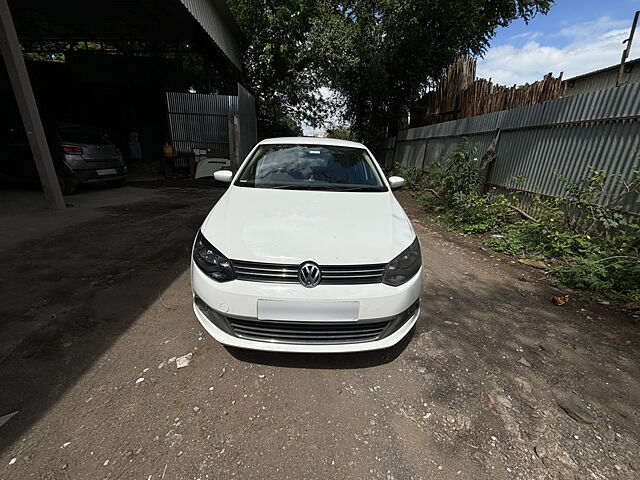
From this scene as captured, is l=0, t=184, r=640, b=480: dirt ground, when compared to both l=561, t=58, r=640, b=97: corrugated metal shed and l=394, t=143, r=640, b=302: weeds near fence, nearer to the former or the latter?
l=394, t=143, r=640, b=302: weeds near fence

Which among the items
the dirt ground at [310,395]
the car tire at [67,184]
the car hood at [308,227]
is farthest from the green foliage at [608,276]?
the car tire at [67,184]

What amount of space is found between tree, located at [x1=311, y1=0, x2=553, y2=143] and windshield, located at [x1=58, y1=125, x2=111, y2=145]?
27.2 ft

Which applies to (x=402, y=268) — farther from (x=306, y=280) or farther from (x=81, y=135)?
(x=81, y=135)

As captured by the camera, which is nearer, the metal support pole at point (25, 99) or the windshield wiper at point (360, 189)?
the windshield wiper at point (360, 189)

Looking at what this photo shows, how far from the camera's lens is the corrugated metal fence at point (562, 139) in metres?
3.71

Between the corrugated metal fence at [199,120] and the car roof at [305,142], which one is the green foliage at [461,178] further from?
the corrugated metal fence at [199,120]

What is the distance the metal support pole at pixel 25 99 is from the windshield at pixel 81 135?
1416 mm

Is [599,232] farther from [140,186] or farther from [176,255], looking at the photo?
[140,186]

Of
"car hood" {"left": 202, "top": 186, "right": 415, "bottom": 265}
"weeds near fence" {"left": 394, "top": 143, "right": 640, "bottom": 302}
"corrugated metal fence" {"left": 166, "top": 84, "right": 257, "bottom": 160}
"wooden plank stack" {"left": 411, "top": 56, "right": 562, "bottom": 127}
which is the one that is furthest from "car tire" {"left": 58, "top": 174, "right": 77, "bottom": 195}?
"wooden plank stack" {"left": 411, "top": 56, "right": 562, "bottom": 127}

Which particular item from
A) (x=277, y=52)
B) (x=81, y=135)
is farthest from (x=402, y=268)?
(x=277, y=52)

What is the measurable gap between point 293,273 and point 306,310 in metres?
0.22

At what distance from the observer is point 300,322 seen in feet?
5.52

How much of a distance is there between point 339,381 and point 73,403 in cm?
155

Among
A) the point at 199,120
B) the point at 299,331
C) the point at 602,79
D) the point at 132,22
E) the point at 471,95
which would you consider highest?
the point at 132,22
